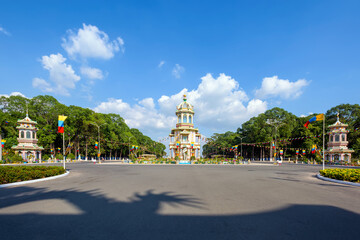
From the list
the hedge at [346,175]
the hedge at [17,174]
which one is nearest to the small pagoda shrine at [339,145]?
the hedge at [346,175]

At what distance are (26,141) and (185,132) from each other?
3638cm

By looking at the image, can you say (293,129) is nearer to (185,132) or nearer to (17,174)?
(185,132)

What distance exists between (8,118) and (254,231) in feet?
194

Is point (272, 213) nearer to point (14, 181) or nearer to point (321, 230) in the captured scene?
point (321, 230)

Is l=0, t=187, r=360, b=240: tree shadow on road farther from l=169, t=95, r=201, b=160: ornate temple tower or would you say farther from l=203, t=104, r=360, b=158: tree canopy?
l=203, t=104, r=360, b=158: tree canopy

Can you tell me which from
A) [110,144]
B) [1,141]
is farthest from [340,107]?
[1,141]

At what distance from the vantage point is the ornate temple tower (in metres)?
47.6

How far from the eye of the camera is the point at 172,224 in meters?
5.18

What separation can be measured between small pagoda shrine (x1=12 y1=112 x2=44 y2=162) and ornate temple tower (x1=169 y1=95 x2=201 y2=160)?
32.4m

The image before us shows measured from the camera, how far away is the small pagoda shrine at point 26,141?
40.9 metres

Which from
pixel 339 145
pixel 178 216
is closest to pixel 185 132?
pixel 339 145

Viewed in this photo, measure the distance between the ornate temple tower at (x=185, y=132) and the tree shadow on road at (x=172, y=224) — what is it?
132ft

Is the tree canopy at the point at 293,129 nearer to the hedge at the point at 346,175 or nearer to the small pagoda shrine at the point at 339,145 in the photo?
the small pagoda shrine at the point at 339,145

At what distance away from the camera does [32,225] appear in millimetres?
5125
